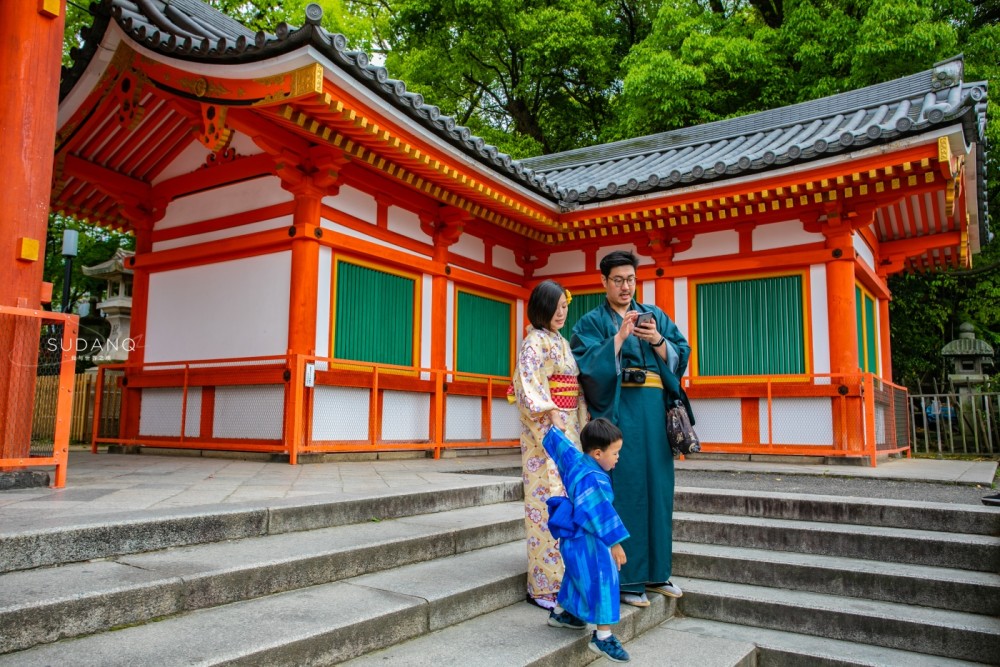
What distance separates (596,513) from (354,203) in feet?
19.1

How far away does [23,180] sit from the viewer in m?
4.68

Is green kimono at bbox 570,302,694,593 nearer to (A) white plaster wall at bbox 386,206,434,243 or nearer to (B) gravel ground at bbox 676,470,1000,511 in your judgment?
(B) gravel ground at bbox 676,470,1000,511

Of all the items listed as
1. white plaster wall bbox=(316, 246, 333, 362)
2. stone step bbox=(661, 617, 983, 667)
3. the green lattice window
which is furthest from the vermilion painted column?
white plaster wall bbox=(316, 246, 333, 362)

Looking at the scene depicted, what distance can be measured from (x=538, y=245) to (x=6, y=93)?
23.4 feet

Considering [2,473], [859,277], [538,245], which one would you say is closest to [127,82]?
[2,473]

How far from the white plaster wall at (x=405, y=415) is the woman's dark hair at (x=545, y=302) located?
4814mm

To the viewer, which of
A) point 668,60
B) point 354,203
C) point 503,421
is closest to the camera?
point 354,203

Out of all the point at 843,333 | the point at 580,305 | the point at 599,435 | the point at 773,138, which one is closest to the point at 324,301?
the point at 580,305

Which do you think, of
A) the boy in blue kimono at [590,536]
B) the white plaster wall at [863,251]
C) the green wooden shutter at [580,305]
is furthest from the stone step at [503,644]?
the white plaster wall at [863,251]

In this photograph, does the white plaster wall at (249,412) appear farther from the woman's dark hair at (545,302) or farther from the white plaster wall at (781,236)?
the white plaster wall at (781,236)

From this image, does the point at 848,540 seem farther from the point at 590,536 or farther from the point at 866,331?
the point at 866,331

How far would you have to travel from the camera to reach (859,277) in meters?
9.33

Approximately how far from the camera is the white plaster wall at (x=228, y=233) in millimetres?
7602

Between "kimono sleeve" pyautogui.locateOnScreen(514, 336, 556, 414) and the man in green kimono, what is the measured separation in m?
0.31
